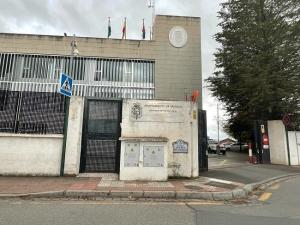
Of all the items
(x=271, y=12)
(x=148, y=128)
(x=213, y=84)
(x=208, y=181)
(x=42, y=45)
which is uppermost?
(x=271, y=12)

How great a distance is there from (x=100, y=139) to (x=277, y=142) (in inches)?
484

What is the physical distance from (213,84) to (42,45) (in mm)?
14780

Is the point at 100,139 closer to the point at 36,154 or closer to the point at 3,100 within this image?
the point at 36,154

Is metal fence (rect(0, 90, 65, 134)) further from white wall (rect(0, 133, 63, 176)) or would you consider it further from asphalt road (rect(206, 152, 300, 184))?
asphalt road (rect(206, 152, 300, 184))

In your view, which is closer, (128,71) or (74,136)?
(74,136)

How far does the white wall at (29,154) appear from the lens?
1098 cm

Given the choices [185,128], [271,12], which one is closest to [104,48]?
[271,12]

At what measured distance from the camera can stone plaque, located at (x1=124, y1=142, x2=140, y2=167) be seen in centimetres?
1052

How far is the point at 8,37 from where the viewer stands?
24234 millimetres

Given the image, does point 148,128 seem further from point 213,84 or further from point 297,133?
point 213,84

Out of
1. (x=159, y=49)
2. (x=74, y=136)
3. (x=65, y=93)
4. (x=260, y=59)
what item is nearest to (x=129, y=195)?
(x=74, y=136)

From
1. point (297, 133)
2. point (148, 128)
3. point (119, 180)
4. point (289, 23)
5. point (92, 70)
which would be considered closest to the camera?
point (119, 180)

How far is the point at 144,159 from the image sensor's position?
10570 mm

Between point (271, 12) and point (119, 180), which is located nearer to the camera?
point (119, 180)
